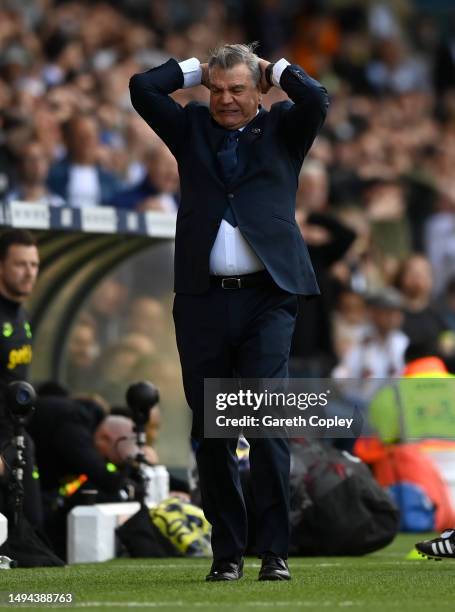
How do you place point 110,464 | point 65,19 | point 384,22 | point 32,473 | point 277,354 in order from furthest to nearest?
point 384,22, point 65,19, point 110,464, point 32,473, point 277,354

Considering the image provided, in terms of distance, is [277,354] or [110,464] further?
[110,464]

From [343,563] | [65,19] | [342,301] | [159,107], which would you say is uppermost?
[65,19]

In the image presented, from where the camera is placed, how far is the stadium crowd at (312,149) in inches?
546

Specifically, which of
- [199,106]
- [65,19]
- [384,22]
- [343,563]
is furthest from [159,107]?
[384,22]

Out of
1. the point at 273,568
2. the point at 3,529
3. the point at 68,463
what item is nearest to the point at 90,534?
the point at 68,463

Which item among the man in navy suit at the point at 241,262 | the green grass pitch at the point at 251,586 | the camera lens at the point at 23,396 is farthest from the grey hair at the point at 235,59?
the camera lens at the point at 23,396

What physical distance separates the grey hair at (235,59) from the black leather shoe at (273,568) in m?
2.03

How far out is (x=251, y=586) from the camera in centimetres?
716

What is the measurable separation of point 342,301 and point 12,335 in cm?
723

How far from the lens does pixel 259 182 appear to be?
7.42 meters

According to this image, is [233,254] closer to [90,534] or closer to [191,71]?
[191,71]

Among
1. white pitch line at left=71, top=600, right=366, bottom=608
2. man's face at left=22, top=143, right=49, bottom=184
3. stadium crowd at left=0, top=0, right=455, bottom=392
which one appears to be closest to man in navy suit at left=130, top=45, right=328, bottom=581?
white pitch line at left=71, top=600, right=366, bottom=608

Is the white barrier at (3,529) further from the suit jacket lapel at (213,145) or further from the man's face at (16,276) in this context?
the suit jacket lapel at (213,145)

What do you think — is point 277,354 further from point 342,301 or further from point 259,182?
point 342,301
